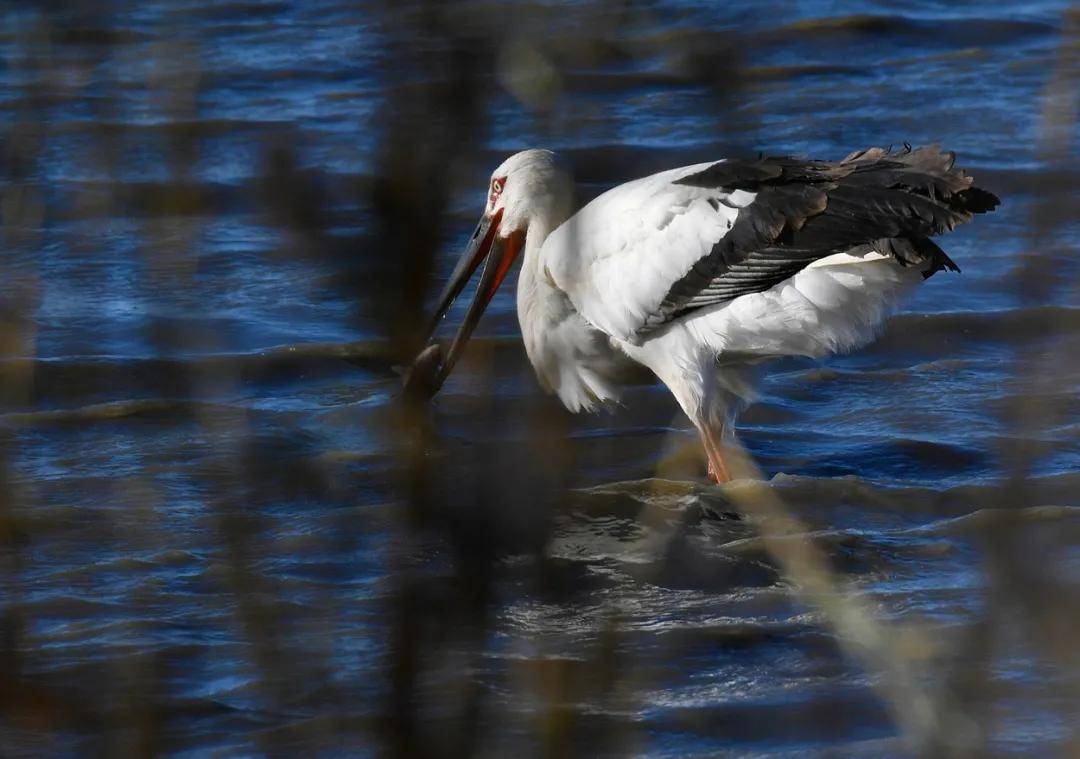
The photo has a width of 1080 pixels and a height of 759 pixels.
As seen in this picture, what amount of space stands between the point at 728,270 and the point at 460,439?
3.74m

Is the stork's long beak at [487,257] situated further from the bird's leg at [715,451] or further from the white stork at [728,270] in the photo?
the bird's leg at [715,451]

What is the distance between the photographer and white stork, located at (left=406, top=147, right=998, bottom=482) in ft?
18.4

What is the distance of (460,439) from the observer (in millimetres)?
2219

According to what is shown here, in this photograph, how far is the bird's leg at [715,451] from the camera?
6.18 meters

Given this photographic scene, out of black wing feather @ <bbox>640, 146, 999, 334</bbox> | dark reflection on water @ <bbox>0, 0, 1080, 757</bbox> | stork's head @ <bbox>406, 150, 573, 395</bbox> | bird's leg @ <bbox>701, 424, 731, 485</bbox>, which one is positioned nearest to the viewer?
dark reflection on water @ <bbox>0, 0, 1080, 757</bbox>

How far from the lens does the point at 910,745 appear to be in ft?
12.8

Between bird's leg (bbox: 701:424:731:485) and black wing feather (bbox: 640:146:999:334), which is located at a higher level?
black wing feather (bbox: 640:146:999:334)

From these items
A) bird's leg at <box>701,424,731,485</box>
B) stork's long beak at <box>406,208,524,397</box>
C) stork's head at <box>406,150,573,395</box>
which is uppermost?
stork's head at <box>406,150,573,395</box>

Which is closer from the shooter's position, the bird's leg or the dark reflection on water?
the dark reflection on water

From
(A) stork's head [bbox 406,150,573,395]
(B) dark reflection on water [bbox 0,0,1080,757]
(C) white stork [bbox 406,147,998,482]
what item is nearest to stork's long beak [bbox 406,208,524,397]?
(A) stork's head [bbox 406,150,573,395]

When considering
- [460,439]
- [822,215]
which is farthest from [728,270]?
[460,439]

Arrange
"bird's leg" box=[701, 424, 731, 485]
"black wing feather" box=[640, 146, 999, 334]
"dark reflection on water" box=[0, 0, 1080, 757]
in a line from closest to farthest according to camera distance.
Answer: "dark reflection on water" box=[0, 0, 1080, 757] < "black wing feather" box=[640, 146, 999, 334] < "bird's leg" box=[701, 424, 731, 485]

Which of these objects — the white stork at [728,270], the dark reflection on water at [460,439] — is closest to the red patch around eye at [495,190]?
the white stork at [728,270]

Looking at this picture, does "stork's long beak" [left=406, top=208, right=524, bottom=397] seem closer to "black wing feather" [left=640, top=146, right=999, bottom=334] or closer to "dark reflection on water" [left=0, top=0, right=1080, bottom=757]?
"dark reflection on water" [left=0, top=0, right=1080, bottom=757]
